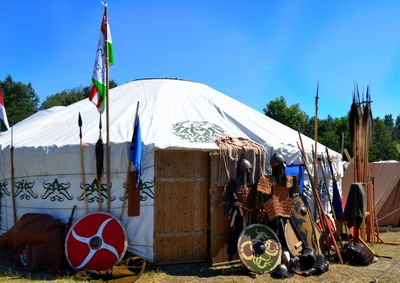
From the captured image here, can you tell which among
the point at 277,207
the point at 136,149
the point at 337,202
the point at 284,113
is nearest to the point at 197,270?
the point at 277,207

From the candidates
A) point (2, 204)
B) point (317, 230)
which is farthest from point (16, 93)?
point (317, 230)

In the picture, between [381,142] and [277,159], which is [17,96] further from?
[381,142]

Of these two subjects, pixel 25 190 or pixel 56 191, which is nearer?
pixel 56 191

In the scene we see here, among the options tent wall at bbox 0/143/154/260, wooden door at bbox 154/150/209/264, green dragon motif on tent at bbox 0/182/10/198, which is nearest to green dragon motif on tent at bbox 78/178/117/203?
tent wall at bbox 0/143/154/260

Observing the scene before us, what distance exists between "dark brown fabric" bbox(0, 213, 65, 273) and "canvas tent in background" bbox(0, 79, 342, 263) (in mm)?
314

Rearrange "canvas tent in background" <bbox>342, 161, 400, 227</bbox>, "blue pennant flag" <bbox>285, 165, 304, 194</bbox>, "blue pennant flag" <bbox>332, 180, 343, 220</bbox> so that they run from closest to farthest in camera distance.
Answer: "blue pennant flag" <bbox>285, 165, 304, 194</bbox>, "blue pennant flag" <bbox>332, 180, 343, 220</bbox>, "canvas tent in background" <bbox>342, 161, 400, 227</bbox>

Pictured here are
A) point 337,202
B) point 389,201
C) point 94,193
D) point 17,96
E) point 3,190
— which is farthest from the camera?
point 17,96

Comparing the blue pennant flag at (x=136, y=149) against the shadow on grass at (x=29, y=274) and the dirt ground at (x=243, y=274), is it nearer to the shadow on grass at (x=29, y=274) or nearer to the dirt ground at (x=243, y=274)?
the dirt ground at (x=243, y=274)

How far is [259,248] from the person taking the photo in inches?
207

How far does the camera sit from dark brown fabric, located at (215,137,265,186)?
5.57m

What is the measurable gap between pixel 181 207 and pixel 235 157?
3.47 feet

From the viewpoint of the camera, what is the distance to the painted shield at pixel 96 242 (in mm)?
5168

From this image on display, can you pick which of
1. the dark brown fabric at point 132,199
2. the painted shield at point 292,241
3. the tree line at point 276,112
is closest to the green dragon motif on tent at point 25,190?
the dark brown fabric at point 132,199

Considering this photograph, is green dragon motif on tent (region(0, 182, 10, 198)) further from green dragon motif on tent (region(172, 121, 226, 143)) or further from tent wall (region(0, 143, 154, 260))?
Answer: green dragon motif on tent (region(172, 121, 226, 143))
